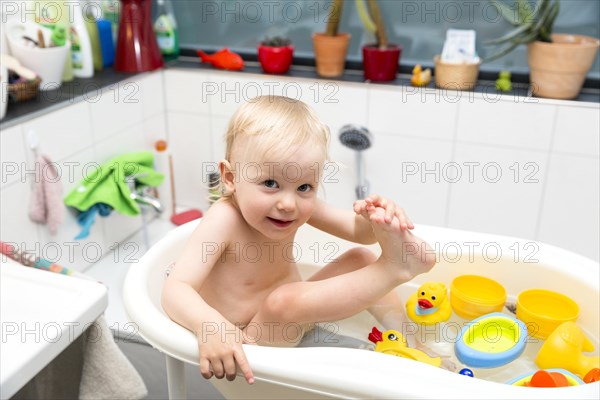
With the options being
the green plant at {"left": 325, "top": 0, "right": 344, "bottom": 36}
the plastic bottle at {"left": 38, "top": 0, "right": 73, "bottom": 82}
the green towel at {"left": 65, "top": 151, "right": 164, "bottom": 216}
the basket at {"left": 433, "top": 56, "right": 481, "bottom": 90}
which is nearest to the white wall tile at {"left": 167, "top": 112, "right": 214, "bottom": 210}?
the green towel at {"left": 65, "top": 151, "right": 164, "bottom": 216}

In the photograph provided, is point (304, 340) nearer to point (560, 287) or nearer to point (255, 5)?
point (560, 287)

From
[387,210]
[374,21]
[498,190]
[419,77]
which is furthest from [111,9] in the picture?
[387,210]

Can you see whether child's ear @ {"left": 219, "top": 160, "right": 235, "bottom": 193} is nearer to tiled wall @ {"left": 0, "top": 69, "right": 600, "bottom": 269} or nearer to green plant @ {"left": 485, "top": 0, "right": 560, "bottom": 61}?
tiled wall @ {"left": 0, "top": 69, "right": 600, "bottom": 269}

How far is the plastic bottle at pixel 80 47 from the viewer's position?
6.74 feet

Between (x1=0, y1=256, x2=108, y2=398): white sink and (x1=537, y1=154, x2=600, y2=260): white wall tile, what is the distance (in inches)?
52.6

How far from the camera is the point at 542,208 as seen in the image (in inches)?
77.7

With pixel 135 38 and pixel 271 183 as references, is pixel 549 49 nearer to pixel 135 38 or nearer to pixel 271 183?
pixel 271 183

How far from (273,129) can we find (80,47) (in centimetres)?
121

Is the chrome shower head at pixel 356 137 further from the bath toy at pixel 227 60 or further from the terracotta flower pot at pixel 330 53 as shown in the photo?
the bath toy at pixel 227 60

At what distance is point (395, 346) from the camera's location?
1.27 metres

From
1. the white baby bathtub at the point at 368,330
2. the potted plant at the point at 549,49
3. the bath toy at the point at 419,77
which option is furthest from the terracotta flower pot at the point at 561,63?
the white baby bathtub at the point at 368,330

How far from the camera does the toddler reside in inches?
42.9

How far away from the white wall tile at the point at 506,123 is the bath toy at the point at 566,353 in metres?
0.78

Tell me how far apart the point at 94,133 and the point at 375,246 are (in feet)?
3.26
